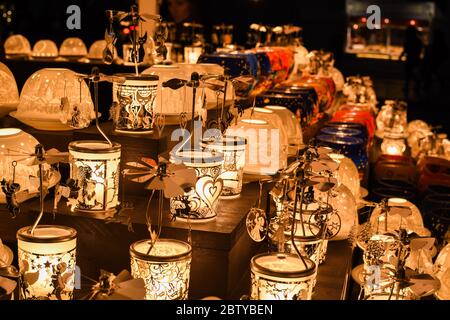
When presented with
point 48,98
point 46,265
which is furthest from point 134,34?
point 46,265

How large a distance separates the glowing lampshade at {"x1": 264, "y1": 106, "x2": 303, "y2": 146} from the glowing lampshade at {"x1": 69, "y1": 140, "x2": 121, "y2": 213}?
2.80ft

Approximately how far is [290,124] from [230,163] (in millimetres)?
655

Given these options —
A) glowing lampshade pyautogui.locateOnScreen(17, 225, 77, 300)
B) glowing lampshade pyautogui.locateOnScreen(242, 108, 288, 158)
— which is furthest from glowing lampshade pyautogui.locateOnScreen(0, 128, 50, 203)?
glowing lampshade pyautogui.locateOnScreen(242, 108, 288, 158)

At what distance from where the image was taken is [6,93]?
2.09m

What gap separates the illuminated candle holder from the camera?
179cm

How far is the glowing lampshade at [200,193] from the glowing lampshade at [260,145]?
1.19ft

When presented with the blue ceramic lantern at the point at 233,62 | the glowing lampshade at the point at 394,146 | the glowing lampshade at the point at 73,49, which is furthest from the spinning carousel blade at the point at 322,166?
the glowing lampshade at the point at 73,49

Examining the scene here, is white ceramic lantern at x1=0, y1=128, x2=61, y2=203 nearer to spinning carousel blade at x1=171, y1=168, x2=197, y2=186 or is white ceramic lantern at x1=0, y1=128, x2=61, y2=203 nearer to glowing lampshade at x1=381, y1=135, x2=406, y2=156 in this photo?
spinning carousel blade at x1=171, y1=168, x2=197, y2=186

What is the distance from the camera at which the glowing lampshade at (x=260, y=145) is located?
197 cm

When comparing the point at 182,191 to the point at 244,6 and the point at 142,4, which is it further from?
the point at 244,6

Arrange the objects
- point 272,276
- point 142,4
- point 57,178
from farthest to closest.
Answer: point 142,4
point 57,178
point 272,276

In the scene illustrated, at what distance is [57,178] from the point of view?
65.9 inches
